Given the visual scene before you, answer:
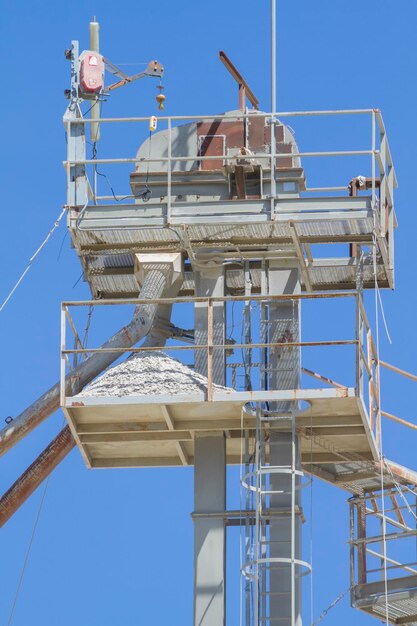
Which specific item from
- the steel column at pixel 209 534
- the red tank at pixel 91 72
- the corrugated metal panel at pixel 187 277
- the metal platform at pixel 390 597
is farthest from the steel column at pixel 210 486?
the metal platform at pixel 390 597

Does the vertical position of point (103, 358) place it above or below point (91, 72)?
below

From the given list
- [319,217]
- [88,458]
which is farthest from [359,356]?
[88,458]

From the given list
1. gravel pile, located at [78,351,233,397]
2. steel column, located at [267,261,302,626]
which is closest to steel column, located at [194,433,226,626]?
steel column, located at [267,261,302,626]

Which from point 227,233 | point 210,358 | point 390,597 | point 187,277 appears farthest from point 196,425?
point 390,597

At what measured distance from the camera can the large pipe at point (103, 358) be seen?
4656 cm

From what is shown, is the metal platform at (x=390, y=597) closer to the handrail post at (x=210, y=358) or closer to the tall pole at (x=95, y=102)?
the handrail post at (x=210, y=358)

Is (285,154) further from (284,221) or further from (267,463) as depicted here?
(267,463)

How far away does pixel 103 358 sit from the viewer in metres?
46.9

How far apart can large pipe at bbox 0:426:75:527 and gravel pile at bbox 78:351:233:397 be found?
322 cm

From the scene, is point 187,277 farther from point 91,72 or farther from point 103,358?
point 91,72

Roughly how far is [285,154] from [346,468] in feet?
20.6

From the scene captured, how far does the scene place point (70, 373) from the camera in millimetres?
45938

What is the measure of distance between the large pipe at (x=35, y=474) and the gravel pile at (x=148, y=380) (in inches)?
127

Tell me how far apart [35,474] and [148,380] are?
4802mm
